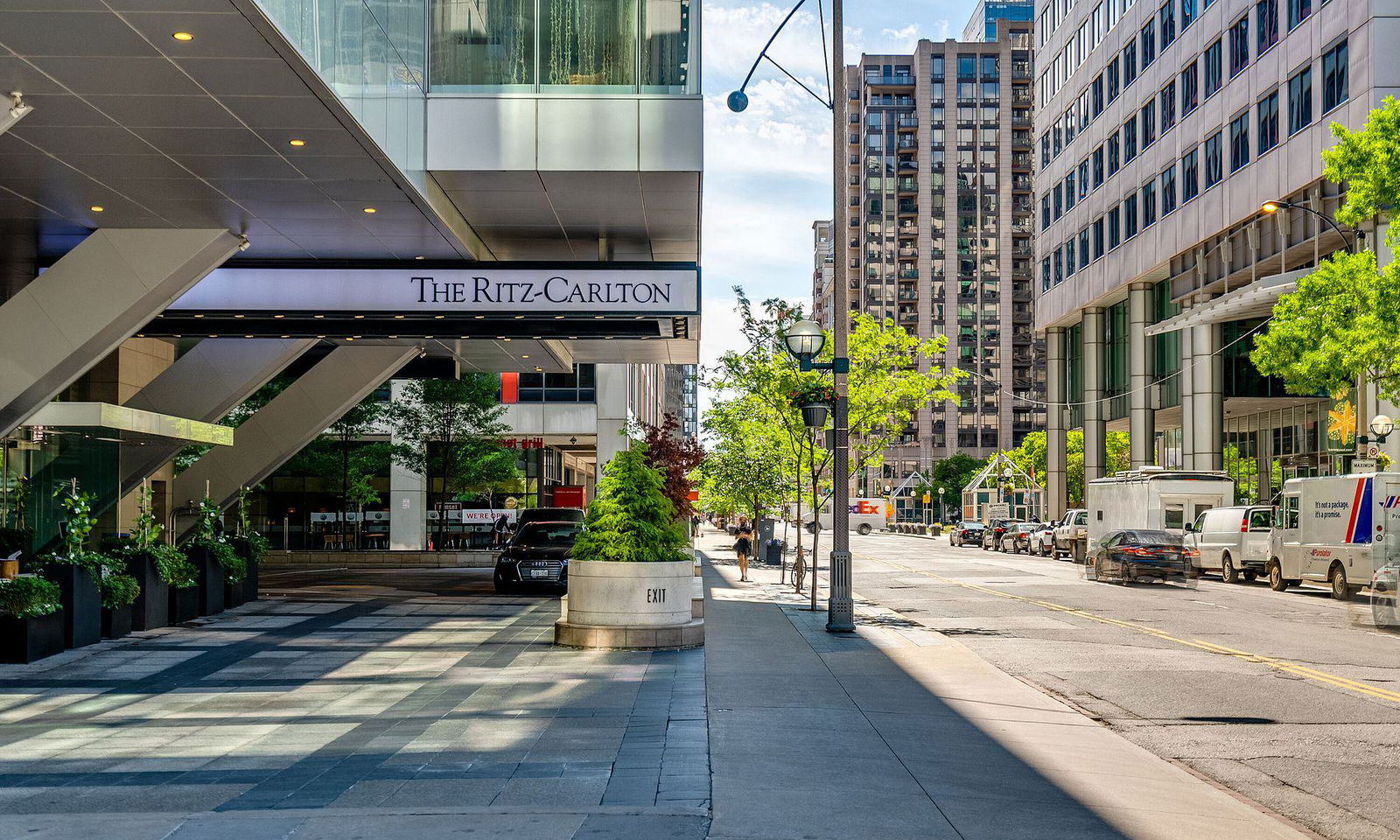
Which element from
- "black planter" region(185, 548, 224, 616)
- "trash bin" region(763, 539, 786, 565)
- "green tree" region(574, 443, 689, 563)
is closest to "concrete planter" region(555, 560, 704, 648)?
"green tree" region(574, 443, 689, 563)

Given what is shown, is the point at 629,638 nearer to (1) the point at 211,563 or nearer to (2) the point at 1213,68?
(1) the point at 211,563

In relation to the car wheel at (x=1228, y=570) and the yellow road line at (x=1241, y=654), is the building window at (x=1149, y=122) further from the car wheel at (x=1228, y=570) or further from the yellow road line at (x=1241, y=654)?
the yellow road line at (x=1241, y=654)

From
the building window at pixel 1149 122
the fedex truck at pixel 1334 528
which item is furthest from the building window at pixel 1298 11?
the fedex truck at pixel 1334 528

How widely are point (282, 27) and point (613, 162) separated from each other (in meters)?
7.12

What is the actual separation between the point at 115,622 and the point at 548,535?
39.0 feet

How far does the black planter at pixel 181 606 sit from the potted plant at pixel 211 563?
38cm

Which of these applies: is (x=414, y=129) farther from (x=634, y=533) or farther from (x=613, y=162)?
(x=634, y=533)

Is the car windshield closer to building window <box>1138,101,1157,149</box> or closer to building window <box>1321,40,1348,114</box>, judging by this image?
building window <box>1321,40,1348,114</box>

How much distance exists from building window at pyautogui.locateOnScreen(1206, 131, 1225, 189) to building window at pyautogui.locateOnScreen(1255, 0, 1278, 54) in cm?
420

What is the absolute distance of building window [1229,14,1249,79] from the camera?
49312 mm

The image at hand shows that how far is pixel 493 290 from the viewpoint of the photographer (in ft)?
63.3

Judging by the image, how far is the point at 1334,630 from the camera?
2044 cm

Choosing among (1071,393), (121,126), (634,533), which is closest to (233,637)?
(634,533)

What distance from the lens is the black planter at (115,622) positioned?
16312 mm
